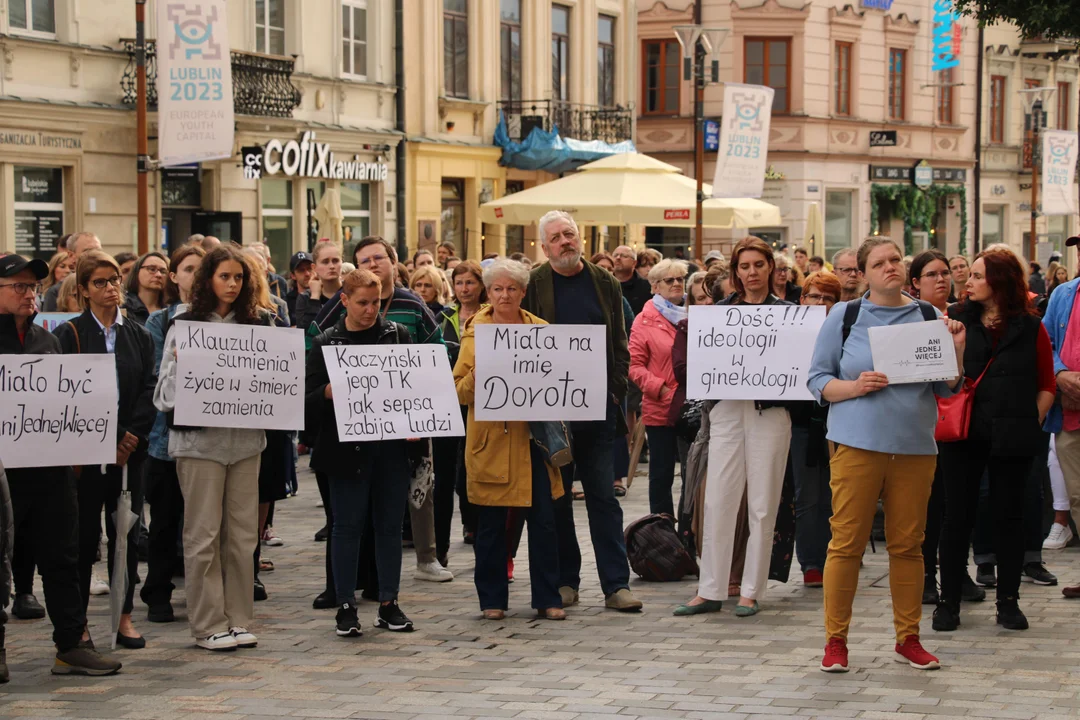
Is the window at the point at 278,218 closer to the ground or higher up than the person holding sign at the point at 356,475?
higher up

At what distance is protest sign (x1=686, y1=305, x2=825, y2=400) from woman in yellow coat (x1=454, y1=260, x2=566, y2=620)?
2.91ft

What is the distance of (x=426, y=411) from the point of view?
8.27m

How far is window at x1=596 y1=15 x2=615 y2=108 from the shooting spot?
114 ft

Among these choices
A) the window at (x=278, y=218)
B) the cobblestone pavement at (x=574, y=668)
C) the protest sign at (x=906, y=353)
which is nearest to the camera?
the cobblestone pavement at (x=574, y=668)

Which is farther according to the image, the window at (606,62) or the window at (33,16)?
the window at (606,62)

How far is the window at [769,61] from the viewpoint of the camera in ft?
133

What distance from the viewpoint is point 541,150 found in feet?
100

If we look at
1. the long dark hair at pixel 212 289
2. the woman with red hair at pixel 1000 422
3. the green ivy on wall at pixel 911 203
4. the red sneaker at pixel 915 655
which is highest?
the green ivy on wall at pixel 911 203

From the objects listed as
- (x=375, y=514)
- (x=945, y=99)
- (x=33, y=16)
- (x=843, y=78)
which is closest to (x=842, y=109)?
(x=843, y=78)

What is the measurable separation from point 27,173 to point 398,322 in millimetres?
13672

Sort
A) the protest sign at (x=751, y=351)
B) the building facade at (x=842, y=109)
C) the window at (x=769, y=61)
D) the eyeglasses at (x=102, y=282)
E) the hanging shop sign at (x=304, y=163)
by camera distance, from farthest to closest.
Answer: the window at (x=769, y=61), the building facade at (x=842, y=109), the hanging shop sign at (x=304, y=163), the protest sign at (x=751, y=351), the eyeglasses at (x=102, y=282)

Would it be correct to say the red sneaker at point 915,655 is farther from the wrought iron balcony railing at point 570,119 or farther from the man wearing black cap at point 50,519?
the wrought iron balcony railing at point 570,119

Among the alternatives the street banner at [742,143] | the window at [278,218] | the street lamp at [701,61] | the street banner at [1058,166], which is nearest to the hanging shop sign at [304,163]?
the window at [278,218]

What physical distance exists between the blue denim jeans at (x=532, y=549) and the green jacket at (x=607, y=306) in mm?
730
